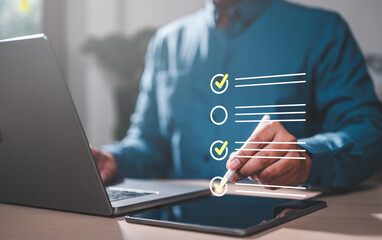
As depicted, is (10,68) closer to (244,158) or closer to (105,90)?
(244,158)

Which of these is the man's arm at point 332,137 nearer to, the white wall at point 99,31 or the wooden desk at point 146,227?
the wooden desk at point 146,227

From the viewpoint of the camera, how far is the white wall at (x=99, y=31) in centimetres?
230

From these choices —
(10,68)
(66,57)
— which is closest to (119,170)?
(10,68)

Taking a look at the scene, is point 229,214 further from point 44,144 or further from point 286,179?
point 44,144

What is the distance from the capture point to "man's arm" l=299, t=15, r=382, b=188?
2.00ft

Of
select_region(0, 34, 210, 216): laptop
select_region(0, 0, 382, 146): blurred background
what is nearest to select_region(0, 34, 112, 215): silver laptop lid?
select_region(0, 34, 210, 216): laptop

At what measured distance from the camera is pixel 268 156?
0.51 m

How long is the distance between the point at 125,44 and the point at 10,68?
1833 mm

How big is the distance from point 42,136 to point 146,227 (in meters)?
0.18

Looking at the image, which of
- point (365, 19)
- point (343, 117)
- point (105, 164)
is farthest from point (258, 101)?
point (365, 19)

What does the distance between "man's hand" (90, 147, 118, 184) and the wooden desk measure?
218 mm

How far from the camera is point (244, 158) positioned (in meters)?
0.51

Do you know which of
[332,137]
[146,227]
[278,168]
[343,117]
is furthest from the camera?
[343,117]

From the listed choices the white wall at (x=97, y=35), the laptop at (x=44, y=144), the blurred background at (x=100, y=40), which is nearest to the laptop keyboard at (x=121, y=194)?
the laptop at (x=44, y=144)
